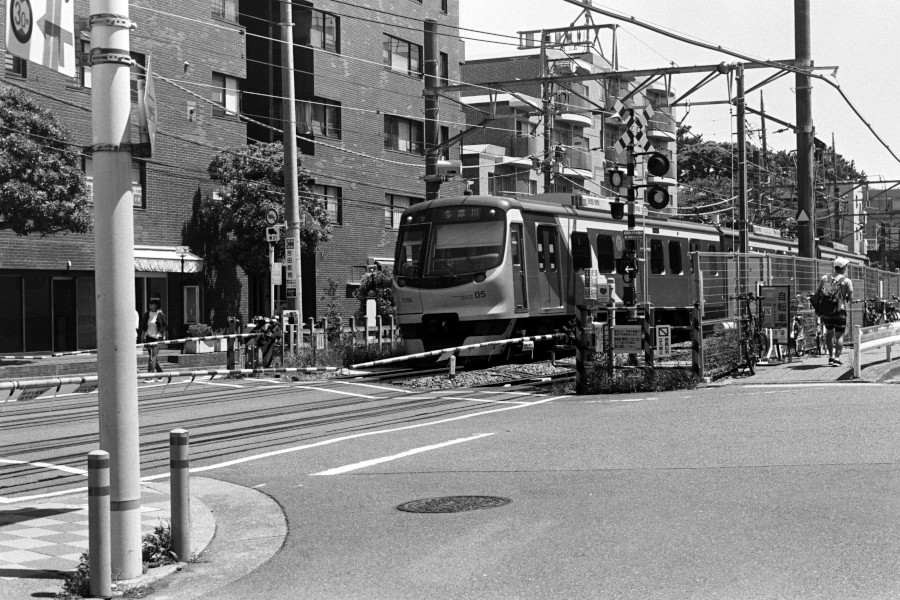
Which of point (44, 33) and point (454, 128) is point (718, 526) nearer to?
point (44, 33)

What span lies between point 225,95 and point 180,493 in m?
33.0

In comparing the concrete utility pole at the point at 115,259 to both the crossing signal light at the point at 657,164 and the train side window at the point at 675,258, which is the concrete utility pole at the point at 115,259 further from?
the train side window at the point at 675,258

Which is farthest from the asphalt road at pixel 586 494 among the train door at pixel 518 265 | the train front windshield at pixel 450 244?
the train front windshield at pixel 450 244

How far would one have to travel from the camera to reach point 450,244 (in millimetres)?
23656

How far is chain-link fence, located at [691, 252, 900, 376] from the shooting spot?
19203 mm

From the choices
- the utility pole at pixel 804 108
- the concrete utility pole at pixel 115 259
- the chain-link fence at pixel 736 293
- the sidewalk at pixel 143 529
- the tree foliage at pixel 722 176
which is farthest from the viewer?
the tree foliage at pixel 722 176

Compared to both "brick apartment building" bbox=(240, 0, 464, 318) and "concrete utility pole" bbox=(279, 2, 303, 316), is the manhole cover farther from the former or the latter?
"brick apartment building" bbox=(240, 0, 464, 318)

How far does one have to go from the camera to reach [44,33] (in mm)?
7293

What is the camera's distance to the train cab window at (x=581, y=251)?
84.6 feet

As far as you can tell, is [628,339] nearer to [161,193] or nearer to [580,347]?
[580,347]

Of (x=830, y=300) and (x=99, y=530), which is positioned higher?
(x=830, y=300)

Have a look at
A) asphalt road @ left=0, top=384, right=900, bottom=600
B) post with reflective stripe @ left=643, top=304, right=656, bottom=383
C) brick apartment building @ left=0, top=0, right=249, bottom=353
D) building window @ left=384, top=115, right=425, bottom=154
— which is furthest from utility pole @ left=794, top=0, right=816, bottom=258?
building window @ left=384, top=115, right=425, bottom=154

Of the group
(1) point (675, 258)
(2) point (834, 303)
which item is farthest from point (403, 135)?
(2) point (834, 303)

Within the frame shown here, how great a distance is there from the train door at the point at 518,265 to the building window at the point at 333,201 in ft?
64.2
